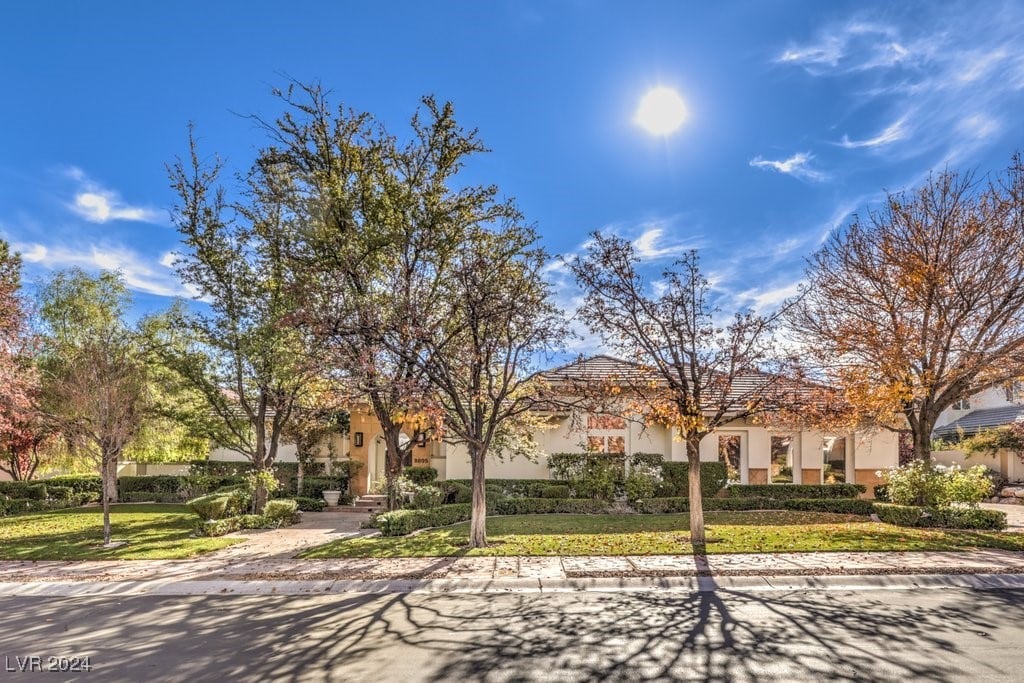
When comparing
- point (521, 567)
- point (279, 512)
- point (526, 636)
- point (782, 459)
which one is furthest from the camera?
point (782, 459)

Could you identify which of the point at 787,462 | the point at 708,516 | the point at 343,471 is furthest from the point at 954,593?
the point at 343,471

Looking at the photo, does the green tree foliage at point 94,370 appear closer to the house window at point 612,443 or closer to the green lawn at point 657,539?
the green lawn at point 657,539

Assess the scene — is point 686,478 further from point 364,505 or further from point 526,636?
point 526,636

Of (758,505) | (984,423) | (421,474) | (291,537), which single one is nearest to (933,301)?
(758,505)

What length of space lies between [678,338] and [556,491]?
342 inches

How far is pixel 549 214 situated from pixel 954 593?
10832mm

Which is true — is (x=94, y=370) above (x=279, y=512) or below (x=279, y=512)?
above

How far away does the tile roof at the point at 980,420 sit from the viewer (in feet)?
93.2

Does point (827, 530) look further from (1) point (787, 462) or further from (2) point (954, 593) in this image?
(1) point (787, 462)

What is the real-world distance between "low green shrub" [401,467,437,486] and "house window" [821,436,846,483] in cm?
1468

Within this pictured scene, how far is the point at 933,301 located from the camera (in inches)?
573

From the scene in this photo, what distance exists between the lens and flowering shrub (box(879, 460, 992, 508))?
44.4 ft

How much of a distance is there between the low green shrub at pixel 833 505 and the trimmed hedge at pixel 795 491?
85cm

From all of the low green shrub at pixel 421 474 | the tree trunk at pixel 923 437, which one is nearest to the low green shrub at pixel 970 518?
the tree trunk at pixel 923 437
